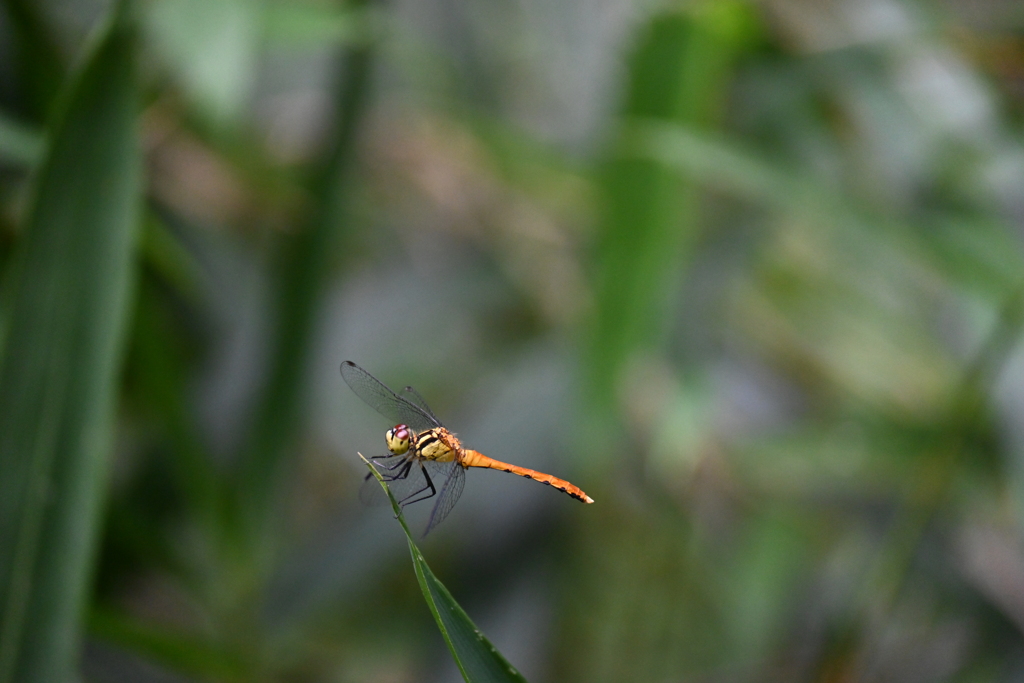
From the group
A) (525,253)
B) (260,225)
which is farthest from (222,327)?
(525,253)

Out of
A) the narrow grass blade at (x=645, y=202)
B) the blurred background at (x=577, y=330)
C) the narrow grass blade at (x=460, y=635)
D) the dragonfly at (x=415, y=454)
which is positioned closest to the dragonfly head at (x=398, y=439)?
the dragonfly at (x=415, y=454)

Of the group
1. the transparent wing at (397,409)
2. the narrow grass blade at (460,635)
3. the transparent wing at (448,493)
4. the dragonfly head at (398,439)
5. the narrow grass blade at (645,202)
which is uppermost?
the narrow grass blade at (645,202)

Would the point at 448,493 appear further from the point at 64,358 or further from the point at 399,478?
the point at 64,358

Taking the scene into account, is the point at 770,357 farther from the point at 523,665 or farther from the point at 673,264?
the point at 523,665

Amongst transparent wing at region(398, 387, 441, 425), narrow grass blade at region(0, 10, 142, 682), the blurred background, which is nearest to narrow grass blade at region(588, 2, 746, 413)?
the blurred background

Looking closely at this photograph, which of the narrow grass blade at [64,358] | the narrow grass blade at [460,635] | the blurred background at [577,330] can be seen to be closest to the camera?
the narrow grass blade at [460,635]

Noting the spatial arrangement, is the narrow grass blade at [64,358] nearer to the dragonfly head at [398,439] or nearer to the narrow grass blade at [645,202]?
the dragonfly head at [398,439]
